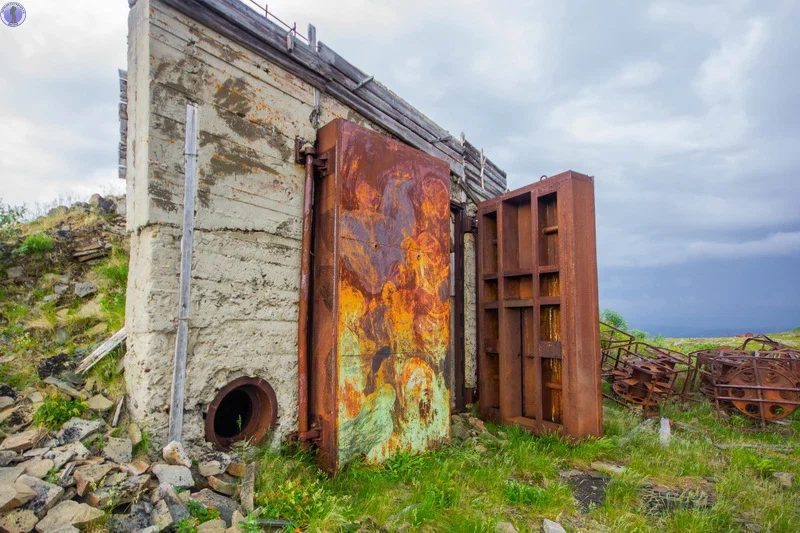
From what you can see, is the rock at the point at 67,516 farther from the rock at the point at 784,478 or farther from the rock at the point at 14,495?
the rock at the point at 784,478

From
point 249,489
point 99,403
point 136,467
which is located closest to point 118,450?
→ point 136,467

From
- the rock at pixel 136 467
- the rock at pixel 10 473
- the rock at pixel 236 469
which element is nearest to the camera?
the rock at pixel 10 473

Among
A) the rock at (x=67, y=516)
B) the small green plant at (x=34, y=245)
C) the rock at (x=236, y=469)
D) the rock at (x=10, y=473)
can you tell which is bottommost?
the rock at (x=236, y=469)

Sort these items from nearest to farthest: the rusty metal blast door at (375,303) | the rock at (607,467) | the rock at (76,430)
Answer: the rock at (76,430)
the rusty metal blast door at (375,303)
the rock at (607,467)

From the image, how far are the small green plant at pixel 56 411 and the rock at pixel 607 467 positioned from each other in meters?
4.88

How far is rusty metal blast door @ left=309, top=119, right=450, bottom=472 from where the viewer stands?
4.31m

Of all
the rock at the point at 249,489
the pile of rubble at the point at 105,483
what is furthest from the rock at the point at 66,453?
the rock at the point at 249,489

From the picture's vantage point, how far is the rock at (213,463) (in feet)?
11.7

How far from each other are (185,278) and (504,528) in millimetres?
3176

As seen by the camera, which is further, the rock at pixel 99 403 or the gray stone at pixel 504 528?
the rock at pixel 99 403

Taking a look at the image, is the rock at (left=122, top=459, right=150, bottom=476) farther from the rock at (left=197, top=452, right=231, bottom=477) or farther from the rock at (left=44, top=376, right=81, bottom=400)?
the rock at (left=44, top=376, right=81, bottom=400)

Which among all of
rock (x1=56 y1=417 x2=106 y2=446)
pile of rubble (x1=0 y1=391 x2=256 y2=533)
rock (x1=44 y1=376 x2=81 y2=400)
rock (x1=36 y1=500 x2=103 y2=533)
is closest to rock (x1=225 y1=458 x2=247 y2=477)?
pile of rubble (x1=0 y1=391 x2=256 y2=533)

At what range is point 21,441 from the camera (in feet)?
10.2

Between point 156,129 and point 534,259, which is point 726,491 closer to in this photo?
point 534,259
